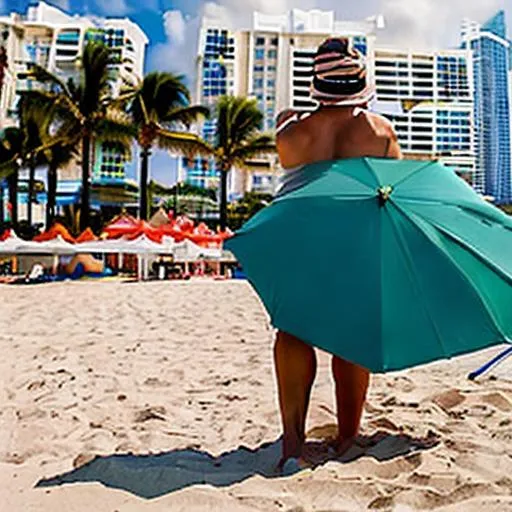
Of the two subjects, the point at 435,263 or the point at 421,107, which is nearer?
the point at 435,263

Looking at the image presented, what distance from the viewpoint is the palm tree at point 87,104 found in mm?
21750

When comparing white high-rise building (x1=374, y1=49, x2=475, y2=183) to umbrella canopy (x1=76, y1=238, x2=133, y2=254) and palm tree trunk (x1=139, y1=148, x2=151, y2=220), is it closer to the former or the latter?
palm tree trunk (x1=139, y1=148, x2=151, y2=220)

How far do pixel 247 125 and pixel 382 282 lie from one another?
87.6ft

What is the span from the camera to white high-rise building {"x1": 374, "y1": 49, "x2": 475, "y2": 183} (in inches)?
3925

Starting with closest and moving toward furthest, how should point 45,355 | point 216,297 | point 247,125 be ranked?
point 45,355, point 216,297, point 247,125

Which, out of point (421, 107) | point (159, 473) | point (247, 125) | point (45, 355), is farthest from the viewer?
point (421, 107)

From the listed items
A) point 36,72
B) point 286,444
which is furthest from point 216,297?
point 36,72

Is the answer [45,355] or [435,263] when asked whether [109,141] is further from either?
[435,263]

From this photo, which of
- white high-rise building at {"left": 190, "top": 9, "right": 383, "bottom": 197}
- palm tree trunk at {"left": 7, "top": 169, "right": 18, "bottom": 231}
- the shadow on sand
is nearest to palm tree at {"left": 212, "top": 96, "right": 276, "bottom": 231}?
palm tree trunk at {"left": 7, "top": 169, "right": 18, "bottom": 231}

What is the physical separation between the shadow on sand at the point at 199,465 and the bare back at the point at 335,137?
110 cm

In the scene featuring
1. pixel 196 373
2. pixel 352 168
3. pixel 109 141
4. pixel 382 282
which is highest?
pixel 109 141

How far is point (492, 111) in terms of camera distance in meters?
110

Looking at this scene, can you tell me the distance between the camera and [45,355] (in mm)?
4629

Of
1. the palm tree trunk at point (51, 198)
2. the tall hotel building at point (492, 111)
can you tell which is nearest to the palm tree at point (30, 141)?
the palm tree trunk at point (51, 198)
